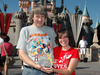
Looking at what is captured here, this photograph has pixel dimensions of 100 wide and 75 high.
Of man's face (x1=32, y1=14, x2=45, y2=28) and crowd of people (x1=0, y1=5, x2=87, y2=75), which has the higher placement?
man's face (x1=32, y1=14, x2=45, y2=28)

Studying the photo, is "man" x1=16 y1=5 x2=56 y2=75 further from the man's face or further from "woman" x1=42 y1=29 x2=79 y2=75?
"woman" x1=42 y1=29 x2=79 y2=75

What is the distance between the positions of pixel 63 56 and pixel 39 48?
0.97 ft

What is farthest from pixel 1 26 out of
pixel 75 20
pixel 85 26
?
pixel 85 26

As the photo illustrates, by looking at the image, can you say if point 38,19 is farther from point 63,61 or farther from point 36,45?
point 63,61

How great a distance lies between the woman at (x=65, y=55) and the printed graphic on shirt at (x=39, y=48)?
0.41ft

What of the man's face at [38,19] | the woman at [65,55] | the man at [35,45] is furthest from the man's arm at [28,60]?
the man's face at [38,19]

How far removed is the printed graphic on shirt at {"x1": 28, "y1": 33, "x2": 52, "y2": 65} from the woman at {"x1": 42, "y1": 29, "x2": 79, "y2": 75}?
12 cm

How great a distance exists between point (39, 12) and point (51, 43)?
391 millimetres

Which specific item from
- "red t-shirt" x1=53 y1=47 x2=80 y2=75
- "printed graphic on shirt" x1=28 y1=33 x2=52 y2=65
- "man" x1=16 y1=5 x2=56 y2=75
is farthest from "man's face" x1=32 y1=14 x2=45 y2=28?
"red t-shirt" x1=53 y1=47 x2=80 y2=75

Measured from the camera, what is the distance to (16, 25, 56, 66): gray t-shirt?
1.77 m

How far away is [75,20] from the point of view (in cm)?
1427

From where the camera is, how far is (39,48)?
5.79ft

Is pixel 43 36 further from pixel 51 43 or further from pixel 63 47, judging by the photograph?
pixel 63 47

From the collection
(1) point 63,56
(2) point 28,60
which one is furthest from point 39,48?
(1) point 63,56
